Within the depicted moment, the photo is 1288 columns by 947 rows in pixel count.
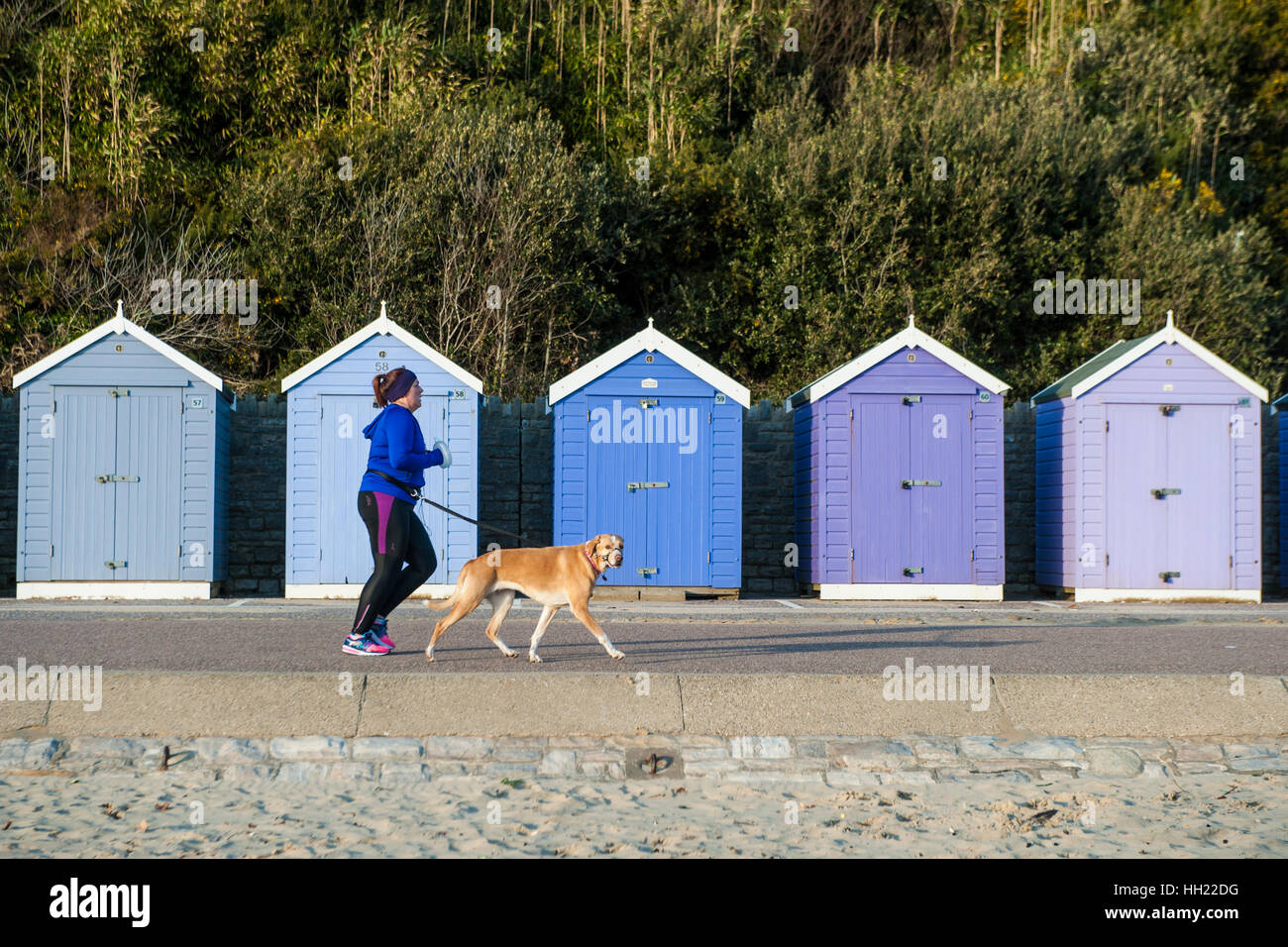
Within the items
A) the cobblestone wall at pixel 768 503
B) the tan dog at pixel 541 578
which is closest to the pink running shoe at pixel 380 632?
the tan dog at pixel 541 578

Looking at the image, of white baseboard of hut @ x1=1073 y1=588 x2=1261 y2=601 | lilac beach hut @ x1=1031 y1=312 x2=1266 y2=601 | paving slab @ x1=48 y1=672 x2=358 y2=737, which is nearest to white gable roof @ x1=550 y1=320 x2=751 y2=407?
lilac beach hut @ x1=1031 y1=312 x2=1266 y2=601

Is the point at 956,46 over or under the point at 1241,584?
over

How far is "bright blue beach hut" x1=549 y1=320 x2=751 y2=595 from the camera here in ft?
41.1

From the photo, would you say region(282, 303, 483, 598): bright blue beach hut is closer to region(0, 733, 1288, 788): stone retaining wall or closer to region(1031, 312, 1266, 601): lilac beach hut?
region(1031, 312, 1266, 601): lilac beach hut

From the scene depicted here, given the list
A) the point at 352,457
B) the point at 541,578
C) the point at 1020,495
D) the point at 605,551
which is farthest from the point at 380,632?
the point at 1020,495

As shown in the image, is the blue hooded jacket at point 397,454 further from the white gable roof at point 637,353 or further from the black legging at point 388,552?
the white gable roof at point 637,353

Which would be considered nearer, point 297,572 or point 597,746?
point 597,746

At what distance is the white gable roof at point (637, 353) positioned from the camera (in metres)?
12.6

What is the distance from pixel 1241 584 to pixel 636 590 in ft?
20.2

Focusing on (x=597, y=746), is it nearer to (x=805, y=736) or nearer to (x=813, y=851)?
(x=805, y=736)

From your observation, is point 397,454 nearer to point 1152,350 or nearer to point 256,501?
point 256,501

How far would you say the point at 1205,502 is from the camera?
42.2ft

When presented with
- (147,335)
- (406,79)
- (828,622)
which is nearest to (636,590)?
(828,622)

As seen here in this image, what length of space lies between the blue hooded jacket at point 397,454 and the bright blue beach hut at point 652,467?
18.2ft
